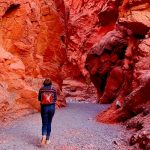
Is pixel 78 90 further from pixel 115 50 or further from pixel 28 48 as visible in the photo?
pixel 28 48

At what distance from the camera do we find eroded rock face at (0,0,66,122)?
17906mm

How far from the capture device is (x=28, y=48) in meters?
21.1

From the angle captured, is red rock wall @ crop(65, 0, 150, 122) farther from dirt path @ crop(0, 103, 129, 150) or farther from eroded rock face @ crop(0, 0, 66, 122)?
eroded rock face @ crop(0, 0, 66, 122)

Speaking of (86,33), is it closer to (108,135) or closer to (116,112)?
(116,112)

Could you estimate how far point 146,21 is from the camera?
1870cm

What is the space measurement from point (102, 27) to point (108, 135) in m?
32.0

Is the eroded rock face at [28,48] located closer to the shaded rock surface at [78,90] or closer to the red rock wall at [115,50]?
the red rock wall at [115,50]

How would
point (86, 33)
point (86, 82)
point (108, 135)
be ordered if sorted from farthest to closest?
point (86, 33)
point (86, 82)
point (108, 135)

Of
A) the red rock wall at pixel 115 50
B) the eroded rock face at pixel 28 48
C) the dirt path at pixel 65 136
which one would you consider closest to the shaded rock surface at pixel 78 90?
the red rock wall at pixel 115 50

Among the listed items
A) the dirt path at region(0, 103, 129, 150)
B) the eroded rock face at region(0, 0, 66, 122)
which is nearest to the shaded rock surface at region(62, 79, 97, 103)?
the eroded rock face at region(0, 0, 66, 122)

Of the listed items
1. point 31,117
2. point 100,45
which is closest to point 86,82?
point 100,45

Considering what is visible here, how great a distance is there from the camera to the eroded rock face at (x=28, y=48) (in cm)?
1791

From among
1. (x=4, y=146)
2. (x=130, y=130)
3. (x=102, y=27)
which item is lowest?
(x=102, y=27)

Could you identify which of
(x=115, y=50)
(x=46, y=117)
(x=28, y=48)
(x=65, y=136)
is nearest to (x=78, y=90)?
(x=115, y=50)
